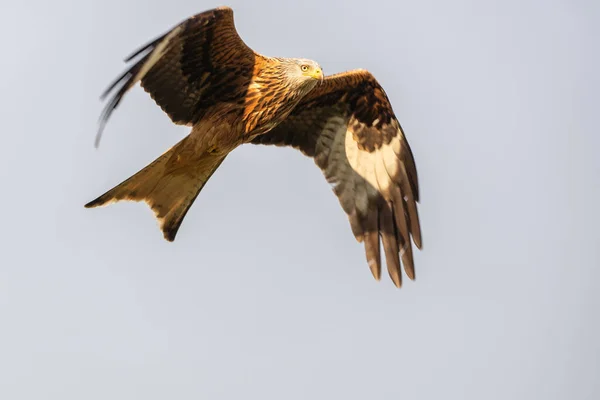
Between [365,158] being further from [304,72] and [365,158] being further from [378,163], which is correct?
[304,72]

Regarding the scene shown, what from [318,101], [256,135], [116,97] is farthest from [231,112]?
[116,97]

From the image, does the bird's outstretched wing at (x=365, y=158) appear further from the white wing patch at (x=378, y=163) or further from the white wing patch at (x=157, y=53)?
the white wing patch at (x=157, y=53)

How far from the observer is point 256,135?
39.0 feet

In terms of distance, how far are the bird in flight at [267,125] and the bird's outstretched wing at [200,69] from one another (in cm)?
1

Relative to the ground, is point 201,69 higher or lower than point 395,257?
higher

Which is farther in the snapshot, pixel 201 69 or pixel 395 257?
pixel 395 257

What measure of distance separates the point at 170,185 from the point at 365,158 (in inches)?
102

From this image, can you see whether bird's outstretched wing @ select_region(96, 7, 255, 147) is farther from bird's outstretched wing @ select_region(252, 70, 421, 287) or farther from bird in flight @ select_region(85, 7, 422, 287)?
bird's outstretched wing @ select_region(252, 70, 421, 287)

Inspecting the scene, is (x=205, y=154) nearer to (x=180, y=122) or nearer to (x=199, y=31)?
(x=180, y=122)

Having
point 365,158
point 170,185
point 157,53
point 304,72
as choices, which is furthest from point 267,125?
point 157,53

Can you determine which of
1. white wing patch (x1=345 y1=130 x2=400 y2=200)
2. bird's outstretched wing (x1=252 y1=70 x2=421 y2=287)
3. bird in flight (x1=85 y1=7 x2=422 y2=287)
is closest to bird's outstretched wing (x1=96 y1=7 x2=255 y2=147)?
bird in flight (x1=85 y1=7 x2=422 y2=287)

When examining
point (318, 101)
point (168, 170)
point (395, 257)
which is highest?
point (318, 101)

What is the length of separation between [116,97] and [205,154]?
2.30 metres

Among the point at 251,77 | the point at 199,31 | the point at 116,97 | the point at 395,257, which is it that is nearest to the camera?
the point at 116,97
